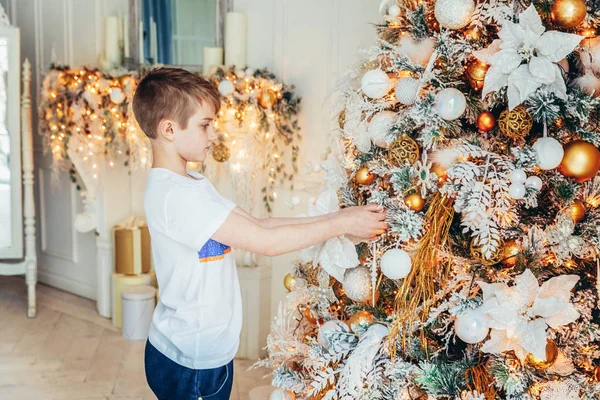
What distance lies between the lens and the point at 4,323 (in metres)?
3.64

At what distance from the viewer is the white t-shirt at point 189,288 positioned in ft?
4.79

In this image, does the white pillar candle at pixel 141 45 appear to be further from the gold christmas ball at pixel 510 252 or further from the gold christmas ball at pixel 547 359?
the gold christmas ball at pixel 547 359

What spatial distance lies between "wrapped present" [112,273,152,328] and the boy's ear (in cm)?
229

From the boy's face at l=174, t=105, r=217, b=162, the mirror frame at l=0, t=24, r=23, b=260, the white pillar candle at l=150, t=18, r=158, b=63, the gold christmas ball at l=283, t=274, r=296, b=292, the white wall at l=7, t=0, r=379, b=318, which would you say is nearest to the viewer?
the boy's face at l=174, t=105, r=217, b=162

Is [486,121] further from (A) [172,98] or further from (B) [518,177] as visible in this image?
(A) [172,98]

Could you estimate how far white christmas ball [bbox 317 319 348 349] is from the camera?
1.47 m

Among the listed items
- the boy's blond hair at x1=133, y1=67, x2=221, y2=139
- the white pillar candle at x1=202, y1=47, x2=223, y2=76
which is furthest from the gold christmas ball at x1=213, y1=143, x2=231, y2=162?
the boy's blond hair at x1=133, y1=67, x2=221, y2=139

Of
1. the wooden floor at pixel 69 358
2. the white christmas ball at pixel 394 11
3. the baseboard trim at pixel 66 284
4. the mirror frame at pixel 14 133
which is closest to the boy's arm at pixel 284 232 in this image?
the white christmas ball at pixel 394 11

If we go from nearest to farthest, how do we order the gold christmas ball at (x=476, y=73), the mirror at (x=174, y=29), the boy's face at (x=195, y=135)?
1. the gold christmas ball at (x=476, y=73)
2. the boy's face at (x=195, y=135)
3. the mirror at (x=174, y=29)

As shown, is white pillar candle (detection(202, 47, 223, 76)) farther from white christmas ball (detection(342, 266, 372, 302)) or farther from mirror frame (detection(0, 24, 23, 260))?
white christmas ball (detection(342, 266, 372, 302))

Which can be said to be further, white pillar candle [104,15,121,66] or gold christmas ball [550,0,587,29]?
white pillar candle [104,15,121,66]

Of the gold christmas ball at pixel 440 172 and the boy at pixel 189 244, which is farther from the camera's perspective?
the boy at pixel 189 244

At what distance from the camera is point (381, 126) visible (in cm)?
136

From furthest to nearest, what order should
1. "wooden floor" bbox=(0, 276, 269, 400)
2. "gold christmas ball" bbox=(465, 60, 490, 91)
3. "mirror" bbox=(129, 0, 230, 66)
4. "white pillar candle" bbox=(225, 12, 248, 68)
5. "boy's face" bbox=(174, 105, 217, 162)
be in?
1. "mirror" bbox=(129, 0, 230, 66)
2. "white pillar candle" bbox=(225, 12, 248, 68)
3. "wooden floor" bbox=(0, 276, 269, 400)
4. "boy's face" bbox=(174, 105, 217, 162)
5. "gold christmas ball" bbox=(465, 60, 490, 91)
